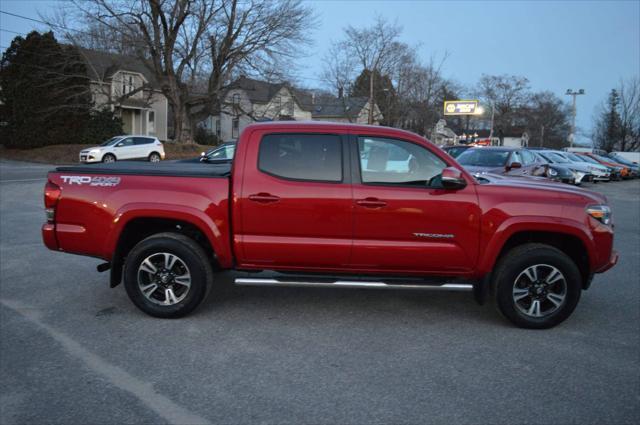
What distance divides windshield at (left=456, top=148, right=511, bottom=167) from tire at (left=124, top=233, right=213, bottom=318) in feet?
31.2

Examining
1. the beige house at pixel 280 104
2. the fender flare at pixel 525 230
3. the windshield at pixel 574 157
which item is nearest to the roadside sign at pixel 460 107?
the beige house at pixel 280 104

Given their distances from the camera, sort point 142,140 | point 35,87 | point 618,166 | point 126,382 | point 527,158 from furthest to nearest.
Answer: point 35,87
point 618,166
point 142,140
point 527,158
point 126,382

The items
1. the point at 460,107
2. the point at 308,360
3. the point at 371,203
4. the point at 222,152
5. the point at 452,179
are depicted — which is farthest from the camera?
the point at 460,107

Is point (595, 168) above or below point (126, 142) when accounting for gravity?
below

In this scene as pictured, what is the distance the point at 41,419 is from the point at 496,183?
413 centimetres

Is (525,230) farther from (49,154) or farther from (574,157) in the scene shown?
(49,154)

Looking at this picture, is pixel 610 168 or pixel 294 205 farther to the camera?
pixel 610 168

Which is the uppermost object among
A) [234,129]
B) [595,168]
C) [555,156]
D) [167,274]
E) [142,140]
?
[234,129]

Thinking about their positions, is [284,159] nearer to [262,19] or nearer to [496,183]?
[496,183]

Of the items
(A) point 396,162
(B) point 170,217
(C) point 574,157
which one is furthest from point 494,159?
(C) point 574,157

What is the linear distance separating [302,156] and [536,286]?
252 cm

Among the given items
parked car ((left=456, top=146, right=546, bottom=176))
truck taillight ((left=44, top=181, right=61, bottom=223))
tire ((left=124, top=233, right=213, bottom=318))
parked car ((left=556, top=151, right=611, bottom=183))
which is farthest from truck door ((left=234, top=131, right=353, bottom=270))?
parked car ((left=556, top=151, right=611, bottom=183))

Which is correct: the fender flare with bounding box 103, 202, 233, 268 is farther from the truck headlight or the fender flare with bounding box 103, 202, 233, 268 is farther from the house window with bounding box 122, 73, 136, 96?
the house window with bounding box 122, 73, 136, 96

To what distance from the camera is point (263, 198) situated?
473 centimetres
